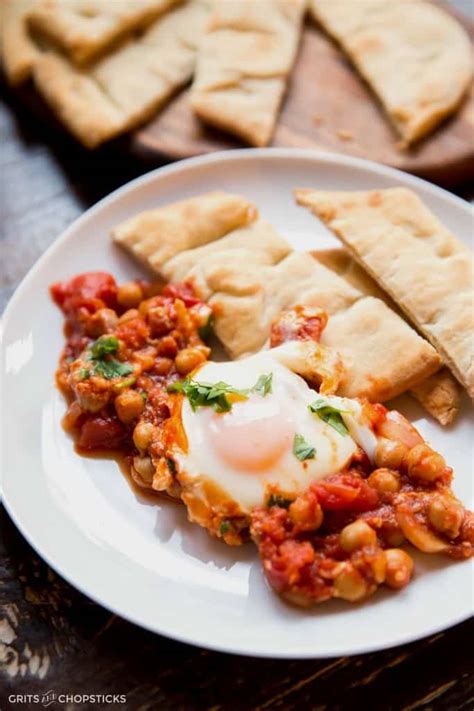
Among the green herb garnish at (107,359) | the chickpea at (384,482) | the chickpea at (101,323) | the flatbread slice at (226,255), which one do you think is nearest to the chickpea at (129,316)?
the chickpea at (101,323)

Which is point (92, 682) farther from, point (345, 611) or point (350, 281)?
point (350, 281)

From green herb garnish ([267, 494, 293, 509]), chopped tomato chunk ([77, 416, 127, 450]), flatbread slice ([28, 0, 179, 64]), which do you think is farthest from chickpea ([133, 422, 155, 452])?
flatbread slice ([28, 0, 179, 64])

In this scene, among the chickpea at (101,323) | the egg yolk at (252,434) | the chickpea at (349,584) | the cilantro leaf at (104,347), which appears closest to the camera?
the chickpea at (349,584)

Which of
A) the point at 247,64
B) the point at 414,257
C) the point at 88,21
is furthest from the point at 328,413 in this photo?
the point at 88,21

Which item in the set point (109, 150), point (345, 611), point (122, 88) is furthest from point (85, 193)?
point (345, 611)

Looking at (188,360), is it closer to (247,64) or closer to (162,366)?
(162,366)

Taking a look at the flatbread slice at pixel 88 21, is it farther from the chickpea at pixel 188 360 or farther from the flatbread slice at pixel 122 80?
the chickpea at pixel 188 360

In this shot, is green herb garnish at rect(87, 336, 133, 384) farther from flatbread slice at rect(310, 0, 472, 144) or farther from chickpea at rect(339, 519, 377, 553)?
flatbread slice at rect(310, 0, 472, 144)

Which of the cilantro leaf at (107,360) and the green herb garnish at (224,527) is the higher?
the cilantro leaf at (107,360)
